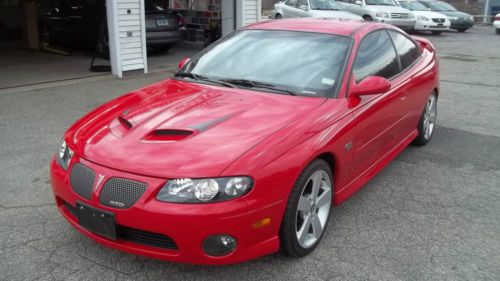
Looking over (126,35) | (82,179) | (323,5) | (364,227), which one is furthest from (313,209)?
(323,5)

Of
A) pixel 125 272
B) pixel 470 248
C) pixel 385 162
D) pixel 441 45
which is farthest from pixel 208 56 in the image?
pixel 441 45

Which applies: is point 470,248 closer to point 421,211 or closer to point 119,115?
point 421,211

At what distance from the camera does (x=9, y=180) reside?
4418mm

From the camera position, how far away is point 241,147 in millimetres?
2838

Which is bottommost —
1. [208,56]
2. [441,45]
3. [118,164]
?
[441,45]

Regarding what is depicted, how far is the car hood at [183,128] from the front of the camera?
2.76 metres

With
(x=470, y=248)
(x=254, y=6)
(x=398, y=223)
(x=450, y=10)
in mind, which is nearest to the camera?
(x=470, y=248)

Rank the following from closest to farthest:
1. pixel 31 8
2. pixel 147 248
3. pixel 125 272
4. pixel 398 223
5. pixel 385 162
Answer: pixel 147 248 < pixel 125 272 < pixel 398 223 < pixel 385 162 < pixel 31 8

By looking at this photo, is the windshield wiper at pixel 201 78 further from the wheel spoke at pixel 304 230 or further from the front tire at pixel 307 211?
the wheel spoke at pixel 304 230

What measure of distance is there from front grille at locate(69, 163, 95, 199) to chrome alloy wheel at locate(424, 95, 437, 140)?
3904 mm

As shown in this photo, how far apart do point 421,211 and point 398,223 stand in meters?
0.34

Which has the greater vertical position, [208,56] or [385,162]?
[208,56]

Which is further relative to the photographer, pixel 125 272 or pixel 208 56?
pixel 208 56

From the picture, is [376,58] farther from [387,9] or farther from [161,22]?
[387,9]
